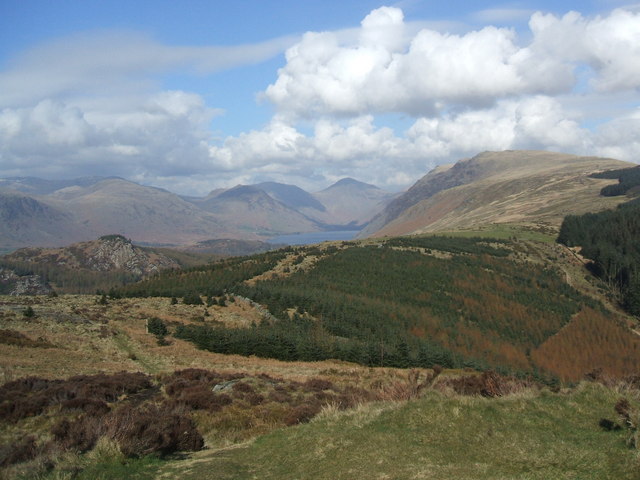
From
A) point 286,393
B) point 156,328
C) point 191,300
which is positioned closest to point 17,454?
point 286,393

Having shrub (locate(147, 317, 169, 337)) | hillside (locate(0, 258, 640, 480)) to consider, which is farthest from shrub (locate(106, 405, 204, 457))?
shrub (locate(147, 317, 169, 337))

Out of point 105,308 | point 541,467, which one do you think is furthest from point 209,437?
point 105,308

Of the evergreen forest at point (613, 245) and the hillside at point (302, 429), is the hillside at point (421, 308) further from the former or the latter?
the hillside at point (302, 429)

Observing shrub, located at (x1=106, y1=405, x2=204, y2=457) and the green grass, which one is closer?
the green grass

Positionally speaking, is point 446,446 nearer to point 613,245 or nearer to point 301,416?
point 301,416

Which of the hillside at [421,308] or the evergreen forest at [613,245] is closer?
the hillside at [421,308]

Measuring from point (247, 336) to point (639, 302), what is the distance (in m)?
120

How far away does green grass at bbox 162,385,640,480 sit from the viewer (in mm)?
10492

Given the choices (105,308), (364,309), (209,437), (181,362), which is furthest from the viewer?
(364,309)

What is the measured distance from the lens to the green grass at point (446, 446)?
10492 mm

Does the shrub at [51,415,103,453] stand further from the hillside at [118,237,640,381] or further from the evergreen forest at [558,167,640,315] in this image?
the evergreen forest at [558,167,640,315]

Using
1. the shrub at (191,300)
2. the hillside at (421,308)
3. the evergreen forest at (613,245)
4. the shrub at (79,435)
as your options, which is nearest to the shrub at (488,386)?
the shrub at (79,435)

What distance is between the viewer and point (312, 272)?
108 metres

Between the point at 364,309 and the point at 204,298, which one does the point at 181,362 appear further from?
the point at 364,309
